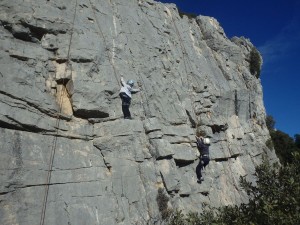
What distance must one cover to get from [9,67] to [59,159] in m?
3.72

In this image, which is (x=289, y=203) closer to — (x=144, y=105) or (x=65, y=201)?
(x=65, y=201)

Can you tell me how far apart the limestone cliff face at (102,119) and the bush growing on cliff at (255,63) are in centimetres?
799

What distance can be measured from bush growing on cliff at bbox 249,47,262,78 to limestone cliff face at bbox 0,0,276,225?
26.2 ft

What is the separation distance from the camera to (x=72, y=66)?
14.7 metres

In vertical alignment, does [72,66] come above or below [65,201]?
above

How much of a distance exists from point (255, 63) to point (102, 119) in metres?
19.8

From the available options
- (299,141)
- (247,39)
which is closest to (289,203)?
(247,39)

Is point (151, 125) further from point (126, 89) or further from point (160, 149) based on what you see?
point (126, 89)

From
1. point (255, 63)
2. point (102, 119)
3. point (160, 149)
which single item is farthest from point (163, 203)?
point (255, 63)

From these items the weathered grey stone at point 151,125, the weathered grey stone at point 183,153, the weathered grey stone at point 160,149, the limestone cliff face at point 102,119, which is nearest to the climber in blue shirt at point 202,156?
the limestone cliff face at point 102,119

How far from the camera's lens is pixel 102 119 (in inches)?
577

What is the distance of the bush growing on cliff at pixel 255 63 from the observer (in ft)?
99.7

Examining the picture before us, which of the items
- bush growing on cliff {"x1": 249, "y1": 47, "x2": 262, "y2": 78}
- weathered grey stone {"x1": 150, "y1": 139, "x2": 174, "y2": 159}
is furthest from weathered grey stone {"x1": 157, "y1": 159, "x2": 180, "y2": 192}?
bush growing on cliff {"x1": 249, "y1": 47, "x2": 262, "y2": 78}

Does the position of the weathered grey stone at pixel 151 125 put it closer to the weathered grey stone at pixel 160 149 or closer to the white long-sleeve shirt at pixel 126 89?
the weathered grey stone at pixel 160 149
